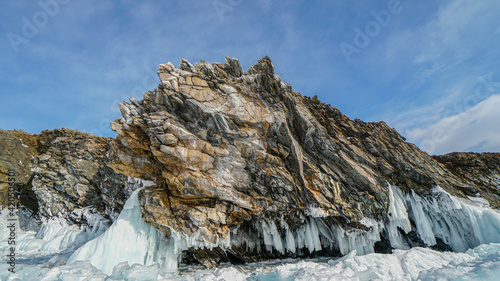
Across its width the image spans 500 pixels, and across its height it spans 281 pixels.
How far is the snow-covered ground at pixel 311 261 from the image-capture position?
1380 cm

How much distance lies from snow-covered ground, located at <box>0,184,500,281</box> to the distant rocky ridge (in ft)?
4.36

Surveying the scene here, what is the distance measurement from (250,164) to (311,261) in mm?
10520

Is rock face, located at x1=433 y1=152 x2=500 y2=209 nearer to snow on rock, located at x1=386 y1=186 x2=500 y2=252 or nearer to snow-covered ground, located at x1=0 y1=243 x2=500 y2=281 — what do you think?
snow on rock, located at x1=386 y1=186 x2=500 y2=252

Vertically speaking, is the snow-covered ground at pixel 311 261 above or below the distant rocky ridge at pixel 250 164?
below

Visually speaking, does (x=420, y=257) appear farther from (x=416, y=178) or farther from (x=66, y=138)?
(x=66, y=138)

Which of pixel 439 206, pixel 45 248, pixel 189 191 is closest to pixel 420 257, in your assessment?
pixel 439 206

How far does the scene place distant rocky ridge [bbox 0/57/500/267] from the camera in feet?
59.7

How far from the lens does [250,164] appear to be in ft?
64.3

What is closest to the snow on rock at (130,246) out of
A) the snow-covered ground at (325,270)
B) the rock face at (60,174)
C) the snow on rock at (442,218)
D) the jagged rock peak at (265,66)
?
the snow-covered ground at (325,270)

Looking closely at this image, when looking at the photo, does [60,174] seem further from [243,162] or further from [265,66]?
[265,66]

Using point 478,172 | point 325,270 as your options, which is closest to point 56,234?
point 325,270

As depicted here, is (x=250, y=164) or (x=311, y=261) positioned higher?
(x=250, y=164)

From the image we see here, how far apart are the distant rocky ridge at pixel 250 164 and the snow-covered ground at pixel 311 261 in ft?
4.36

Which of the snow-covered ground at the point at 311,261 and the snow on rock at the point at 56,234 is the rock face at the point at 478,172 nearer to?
the snow-covered ground at the point at 311,261
